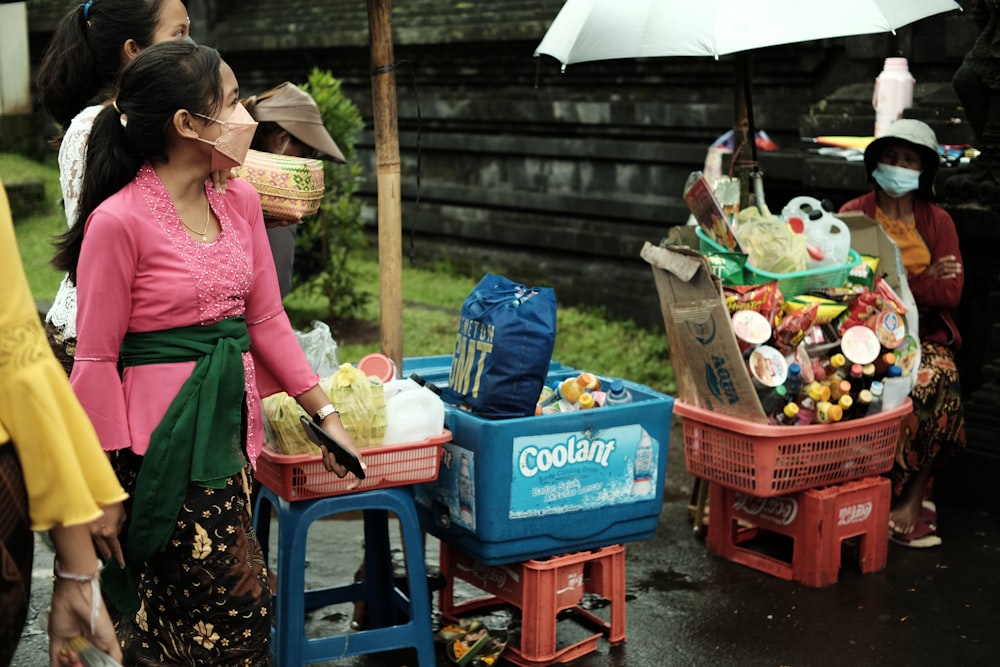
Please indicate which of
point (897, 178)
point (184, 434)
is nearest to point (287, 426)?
point (184, 434)

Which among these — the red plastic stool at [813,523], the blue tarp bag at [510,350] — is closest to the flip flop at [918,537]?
the red plastic stool at [813,523]

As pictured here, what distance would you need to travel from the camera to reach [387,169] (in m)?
4.25

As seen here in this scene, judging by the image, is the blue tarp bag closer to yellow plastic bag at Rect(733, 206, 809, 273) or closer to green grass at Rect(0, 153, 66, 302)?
yellow plastic bag at Rect(733, 206, 809, 273)

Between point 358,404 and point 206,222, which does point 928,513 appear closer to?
point 358,404

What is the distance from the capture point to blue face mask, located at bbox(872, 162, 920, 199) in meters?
5.13

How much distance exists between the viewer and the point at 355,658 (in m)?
4.20

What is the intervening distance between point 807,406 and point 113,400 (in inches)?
106

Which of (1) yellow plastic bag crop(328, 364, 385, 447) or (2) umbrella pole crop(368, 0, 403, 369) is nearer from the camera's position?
(1) yellow plastic bag crop(328, 364, 385, 447)

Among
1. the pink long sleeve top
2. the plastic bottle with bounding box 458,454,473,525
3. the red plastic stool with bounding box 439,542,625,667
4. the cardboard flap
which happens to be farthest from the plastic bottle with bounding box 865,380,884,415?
the pink long sleeve top

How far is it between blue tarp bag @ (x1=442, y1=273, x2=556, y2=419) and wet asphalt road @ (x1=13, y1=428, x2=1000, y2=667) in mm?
940

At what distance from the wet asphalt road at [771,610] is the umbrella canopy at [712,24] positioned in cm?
206

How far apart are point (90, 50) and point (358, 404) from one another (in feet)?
4.15

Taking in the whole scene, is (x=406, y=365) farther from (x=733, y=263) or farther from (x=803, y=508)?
(x=803, y=508)

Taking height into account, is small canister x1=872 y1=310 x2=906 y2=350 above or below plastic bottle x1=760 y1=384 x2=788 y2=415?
above
